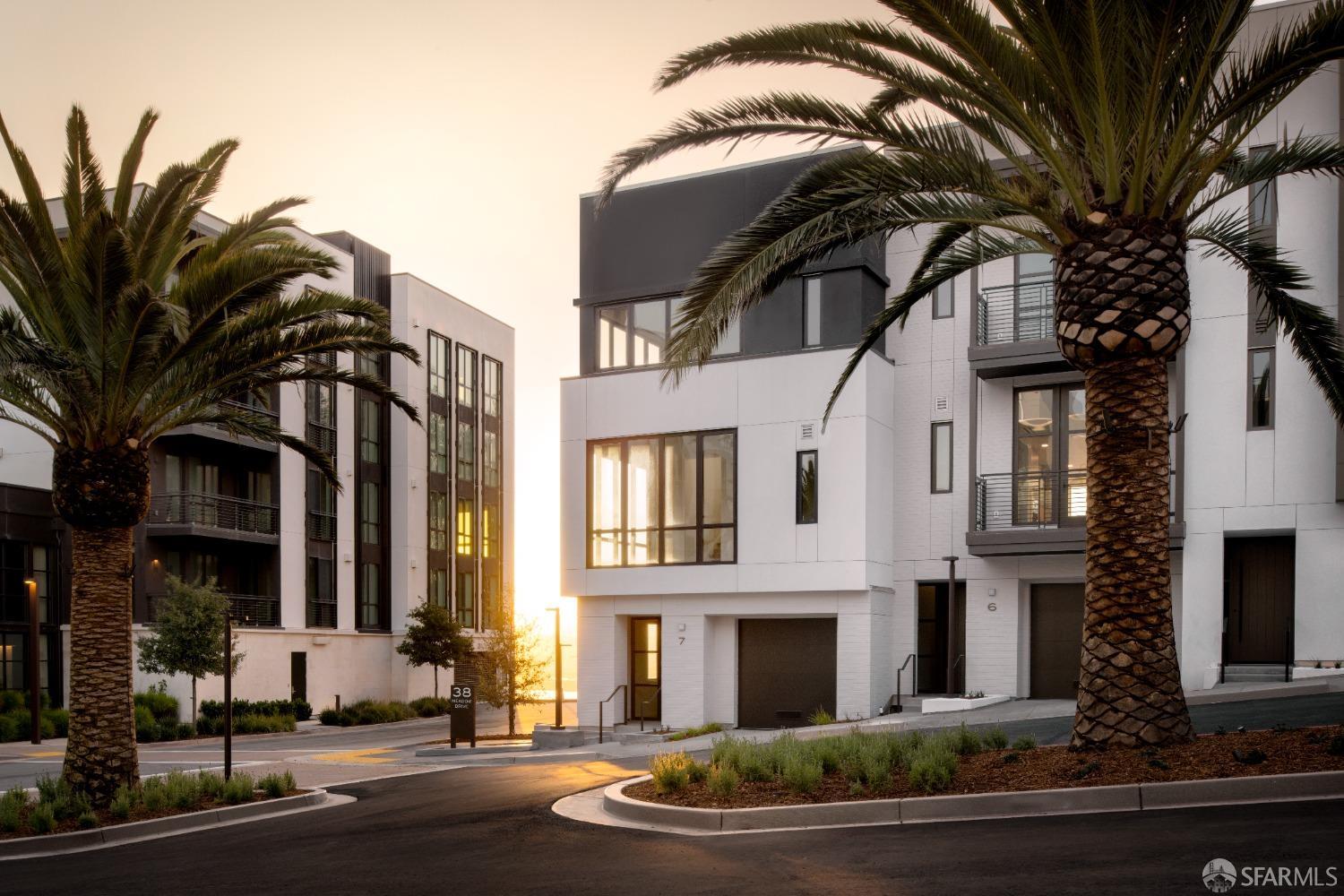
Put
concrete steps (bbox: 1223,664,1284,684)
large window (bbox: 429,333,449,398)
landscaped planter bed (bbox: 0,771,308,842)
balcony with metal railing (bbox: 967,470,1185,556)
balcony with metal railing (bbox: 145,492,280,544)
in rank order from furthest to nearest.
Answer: large window (bbox: 429,333,449,398) < balcony with metal railing (bbox: 145,492,280,544) < balcony with metal railing (bbox: 967,470,1185,556) < concrete steps (bbox: 1223,664,1284,684) < landscaped planter bed (bbox: 0,771,308,842)

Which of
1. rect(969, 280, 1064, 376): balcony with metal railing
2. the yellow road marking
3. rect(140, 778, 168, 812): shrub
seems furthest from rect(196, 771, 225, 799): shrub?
rect(969, 280, 1064, 376): balcony with metal railing

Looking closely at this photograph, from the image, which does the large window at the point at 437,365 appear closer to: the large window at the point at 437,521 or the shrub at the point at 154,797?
the large window at the point at 437,521

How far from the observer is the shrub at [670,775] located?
1272cm

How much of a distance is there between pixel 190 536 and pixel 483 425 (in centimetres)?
2010

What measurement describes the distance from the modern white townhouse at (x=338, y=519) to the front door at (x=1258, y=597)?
23.9m

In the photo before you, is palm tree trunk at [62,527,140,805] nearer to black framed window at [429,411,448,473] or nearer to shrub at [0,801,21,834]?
shrub at [0,801,21,834]

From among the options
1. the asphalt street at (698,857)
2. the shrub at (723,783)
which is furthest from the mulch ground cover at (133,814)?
the shrub at (723,783)

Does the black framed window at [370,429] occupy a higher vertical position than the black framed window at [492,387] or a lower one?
lower

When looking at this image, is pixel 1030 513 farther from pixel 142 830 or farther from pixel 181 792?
pixel 142 830

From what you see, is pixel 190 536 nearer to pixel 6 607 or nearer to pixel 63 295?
pixel 6 607

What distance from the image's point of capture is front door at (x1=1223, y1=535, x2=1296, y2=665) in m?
24.1

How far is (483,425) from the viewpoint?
6084 cm

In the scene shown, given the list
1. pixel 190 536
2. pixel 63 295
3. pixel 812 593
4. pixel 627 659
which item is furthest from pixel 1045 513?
pixel 190 536
